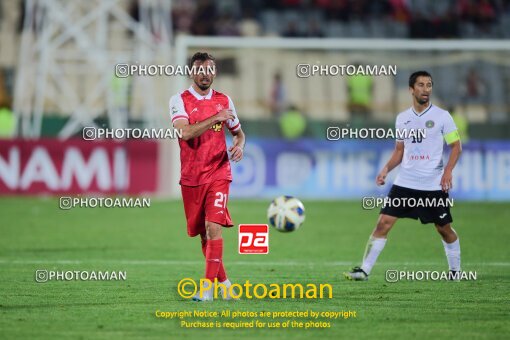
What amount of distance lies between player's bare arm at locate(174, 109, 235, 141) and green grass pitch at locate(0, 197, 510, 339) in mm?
1542

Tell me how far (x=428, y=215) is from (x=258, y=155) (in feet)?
41.2

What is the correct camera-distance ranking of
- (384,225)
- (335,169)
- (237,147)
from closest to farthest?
(237,147) → (384,225) → (335,169)

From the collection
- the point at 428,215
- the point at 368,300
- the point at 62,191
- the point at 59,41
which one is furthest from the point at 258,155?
the point at 368,300

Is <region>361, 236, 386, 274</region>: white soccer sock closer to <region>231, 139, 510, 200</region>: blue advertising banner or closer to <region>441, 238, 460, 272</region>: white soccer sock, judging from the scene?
<region>441, 238, 460, 272</region>: white soccer sock

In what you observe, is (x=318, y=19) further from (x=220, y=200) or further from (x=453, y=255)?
(x=220, y=200)

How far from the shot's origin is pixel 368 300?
31.7 ft

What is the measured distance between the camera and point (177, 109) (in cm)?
966

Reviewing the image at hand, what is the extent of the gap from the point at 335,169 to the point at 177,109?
1443 cm

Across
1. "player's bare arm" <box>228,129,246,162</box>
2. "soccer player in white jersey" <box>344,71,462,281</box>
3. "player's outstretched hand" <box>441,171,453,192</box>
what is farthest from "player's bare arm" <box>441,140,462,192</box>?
"player's bare arm" <box>228,129,246,162</box>

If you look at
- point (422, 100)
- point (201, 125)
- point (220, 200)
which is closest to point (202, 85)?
point (201, 125)

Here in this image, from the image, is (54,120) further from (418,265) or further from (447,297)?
(447,297)

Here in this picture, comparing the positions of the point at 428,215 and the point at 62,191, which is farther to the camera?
the point at 62,191

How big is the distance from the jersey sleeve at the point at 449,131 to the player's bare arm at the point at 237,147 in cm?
244

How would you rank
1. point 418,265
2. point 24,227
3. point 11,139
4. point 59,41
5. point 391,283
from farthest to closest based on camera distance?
1. point 59,41
2. point 11,139
3. point 24,227
4. point 418,265
5. point 391,283
